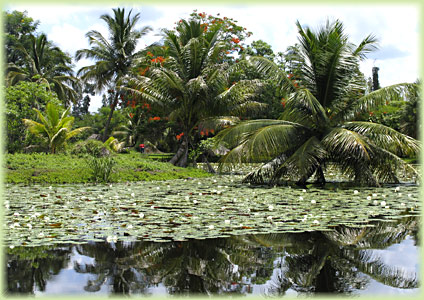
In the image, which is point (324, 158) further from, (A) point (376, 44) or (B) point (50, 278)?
(B) point (50, 278)

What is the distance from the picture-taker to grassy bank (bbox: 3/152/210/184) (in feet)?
36.9

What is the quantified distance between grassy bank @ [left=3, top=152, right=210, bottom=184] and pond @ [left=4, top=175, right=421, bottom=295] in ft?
12.3

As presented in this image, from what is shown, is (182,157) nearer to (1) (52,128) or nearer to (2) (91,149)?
(2) (91,149)

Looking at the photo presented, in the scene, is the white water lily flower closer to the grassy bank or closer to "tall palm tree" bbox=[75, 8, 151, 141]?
the grassy bank

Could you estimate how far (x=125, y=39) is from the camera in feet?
82.0

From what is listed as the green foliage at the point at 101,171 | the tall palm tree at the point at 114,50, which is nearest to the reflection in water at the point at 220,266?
the green foliage at the point at 101,171

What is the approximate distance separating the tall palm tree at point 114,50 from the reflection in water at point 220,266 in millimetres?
21440

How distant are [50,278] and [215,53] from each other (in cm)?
1504

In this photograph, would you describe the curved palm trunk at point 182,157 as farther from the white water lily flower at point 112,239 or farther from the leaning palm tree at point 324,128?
the white water lily flower at point 112,239

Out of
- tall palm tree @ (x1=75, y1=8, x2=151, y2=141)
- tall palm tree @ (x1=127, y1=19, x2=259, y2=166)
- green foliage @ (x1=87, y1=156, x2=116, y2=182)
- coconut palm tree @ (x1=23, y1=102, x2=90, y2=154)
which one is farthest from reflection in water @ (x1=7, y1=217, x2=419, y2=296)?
tall palm tree @ (x1=75, y1=8, x2=151, y2=141)

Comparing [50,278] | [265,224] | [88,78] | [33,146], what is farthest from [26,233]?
[88,78]

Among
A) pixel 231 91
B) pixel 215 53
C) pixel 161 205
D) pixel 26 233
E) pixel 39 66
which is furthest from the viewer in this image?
pixel 39 66

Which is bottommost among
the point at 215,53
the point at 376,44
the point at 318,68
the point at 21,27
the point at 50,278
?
the point at 50,278

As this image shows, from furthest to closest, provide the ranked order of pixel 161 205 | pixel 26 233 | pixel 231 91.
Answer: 1. pixel 231 91
2. pixel 161 205
3. pixel 26 233
